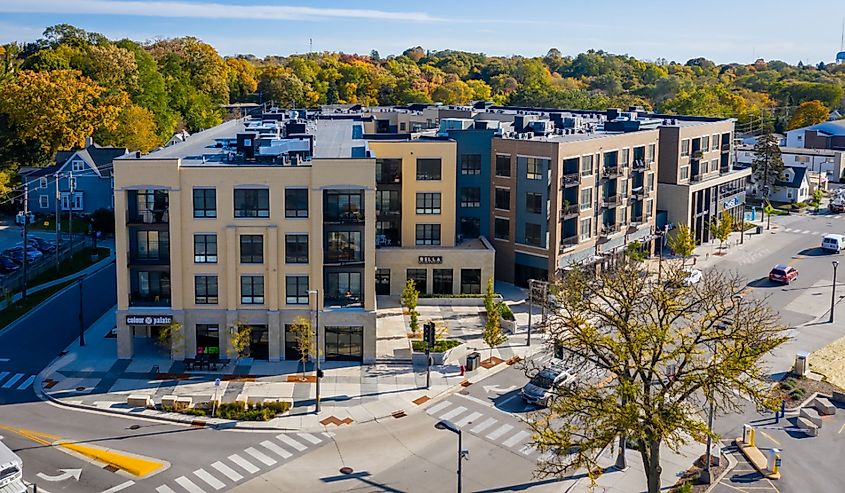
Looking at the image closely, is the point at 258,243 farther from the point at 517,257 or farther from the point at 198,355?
the point at 517,257

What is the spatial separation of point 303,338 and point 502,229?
28.8 meters

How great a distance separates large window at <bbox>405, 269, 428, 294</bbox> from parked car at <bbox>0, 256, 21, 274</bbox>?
1400 inches

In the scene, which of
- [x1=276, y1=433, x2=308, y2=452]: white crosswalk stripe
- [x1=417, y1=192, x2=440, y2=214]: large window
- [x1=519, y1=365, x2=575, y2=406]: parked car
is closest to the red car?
[x1=417, y1=192, x2=440, y2=214]: large window

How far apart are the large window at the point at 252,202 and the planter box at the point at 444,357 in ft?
41.7

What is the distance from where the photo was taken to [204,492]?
36.4 meters

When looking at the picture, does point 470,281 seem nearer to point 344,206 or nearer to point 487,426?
point 344,206

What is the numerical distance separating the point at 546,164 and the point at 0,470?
155 feet

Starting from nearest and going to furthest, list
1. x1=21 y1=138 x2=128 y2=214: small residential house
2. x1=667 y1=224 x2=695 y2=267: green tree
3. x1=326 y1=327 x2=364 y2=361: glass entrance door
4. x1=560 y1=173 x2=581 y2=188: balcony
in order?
x1=326 y1=327 x2=364 y2=361: glass entrance door < x1=560 y1=173 x2=581 y2=188: balcony < x1=667 y1=224 x2=695 y2=267: green tree < x1=21 y1=138 x2=128 y2=214: small residential house

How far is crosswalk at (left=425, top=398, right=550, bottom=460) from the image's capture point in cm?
4159

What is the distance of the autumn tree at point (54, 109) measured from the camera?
331 feet

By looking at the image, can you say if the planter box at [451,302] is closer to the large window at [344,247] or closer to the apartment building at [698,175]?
Answer: the large window at [344,247]

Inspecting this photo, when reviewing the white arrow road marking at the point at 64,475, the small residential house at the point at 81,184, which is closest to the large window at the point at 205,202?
the white arrow road marking at the point at 64,475

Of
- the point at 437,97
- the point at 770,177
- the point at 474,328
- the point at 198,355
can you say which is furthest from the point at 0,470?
the point at 437,97

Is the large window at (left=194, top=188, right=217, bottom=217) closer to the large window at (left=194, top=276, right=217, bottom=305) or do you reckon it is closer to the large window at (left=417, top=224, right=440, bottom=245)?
the large window at (left=194, top=276, right=217, bottom=305)
